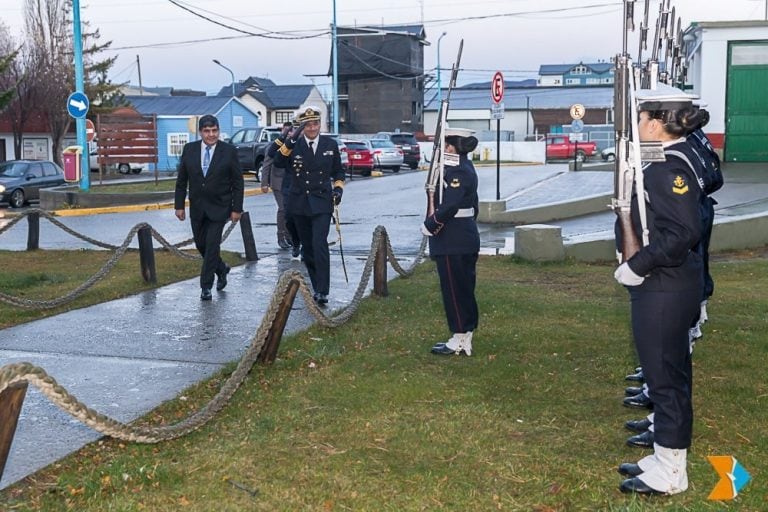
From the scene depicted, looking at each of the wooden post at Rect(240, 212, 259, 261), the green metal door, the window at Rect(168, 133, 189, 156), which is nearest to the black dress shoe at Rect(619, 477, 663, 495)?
the wooden post at Rect(240, 212, 259, 261)

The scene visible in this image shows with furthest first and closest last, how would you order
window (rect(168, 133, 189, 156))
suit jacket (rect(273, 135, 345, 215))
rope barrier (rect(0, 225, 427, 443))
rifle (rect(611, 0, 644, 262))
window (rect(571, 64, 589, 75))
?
window (rect(571, 64, 589, 75)) < window (rect(168, 133, 189, 156)) < suit jacket (rect(273, 135, 345, 215)) < rifle (rect(611, 0, 644, 262)) < rope barrier (rect(0, 225, 427, 443))

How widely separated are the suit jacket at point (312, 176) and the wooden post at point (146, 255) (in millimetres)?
1862

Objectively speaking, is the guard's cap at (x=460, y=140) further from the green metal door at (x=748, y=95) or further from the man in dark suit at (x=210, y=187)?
the green metal door at (x=748, y=95)

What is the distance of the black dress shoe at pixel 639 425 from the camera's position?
5289 mm

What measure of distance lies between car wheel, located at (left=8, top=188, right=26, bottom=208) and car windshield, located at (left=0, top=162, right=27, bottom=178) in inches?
24.6

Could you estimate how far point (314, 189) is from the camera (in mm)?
9352

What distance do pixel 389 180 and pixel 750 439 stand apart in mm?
27833

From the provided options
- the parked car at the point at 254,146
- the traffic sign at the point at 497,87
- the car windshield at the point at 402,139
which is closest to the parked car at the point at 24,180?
the parked car at the point at 254,146

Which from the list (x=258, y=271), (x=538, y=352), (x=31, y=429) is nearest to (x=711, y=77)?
(x=258, y=271)

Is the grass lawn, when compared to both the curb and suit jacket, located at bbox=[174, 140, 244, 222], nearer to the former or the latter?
suit jacket, located at bbox=[174, 140, 244, 222]

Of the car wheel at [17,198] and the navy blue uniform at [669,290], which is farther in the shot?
the car wheel at [17,198]

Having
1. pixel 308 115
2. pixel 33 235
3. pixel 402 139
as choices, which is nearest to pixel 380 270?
pixel 308 115

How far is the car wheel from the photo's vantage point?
1119 inches

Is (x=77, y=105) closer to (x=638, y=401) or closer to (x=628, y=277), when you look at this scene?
(x=638, y=401)
